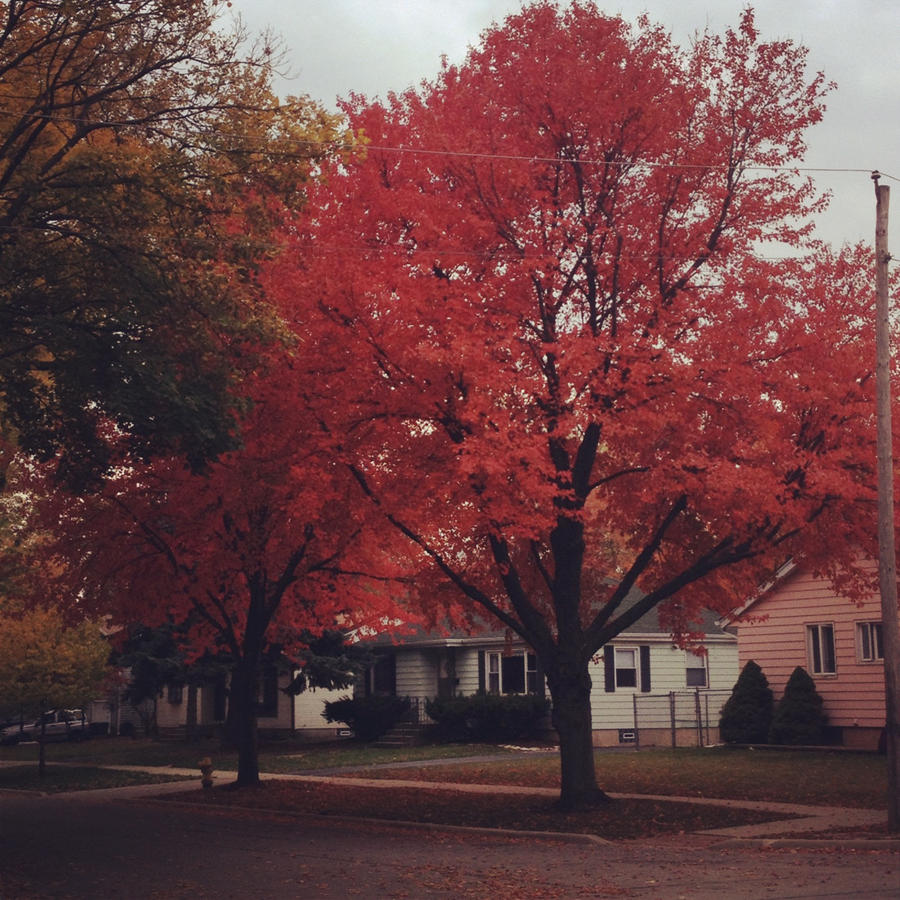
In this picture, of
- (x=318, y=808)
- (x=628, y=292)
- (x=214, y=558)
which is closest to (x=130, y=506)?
(x=214, y=558)

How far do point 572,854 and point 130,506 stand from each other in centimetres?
1238

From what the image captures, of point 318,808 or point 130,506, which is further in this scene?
point 130,506

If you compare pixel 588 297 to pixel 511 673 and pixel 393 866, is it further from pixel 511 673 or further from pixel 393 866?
pixel 511 673

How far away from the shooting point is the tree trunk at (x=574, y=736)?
20.4 m

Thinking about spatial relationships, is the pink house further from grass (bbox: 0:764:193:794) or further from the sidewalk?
grass (bbox: 0:764:193:794)

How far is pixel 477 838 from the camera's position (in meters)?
18.0

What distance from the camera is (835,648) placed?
1319 inches

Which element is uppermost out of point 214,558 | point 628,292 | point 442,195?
point 442,195

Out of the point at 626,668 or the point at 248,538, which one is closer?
the point at 248,538

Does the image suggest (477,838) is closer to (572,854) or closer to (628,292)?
(572,854)

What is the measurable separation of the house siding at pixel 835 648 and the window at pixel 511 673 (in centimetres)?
949

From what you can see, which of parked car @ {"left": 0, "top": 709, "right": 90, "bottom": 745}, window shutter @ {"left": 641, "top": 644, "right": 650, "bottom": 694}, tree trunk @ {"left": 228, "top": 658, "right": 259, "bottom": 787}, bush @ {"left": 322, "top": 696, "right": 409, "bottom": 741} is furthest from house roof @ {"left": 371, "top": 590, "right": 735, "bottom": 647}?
parked car @ {"left": 0, "top": 709, "right": 90, "bottom": 745}

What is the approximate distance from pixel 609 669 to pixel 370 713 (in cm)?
821

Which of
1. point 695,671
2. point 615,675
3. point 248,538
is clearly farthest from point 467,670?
point 248,538
